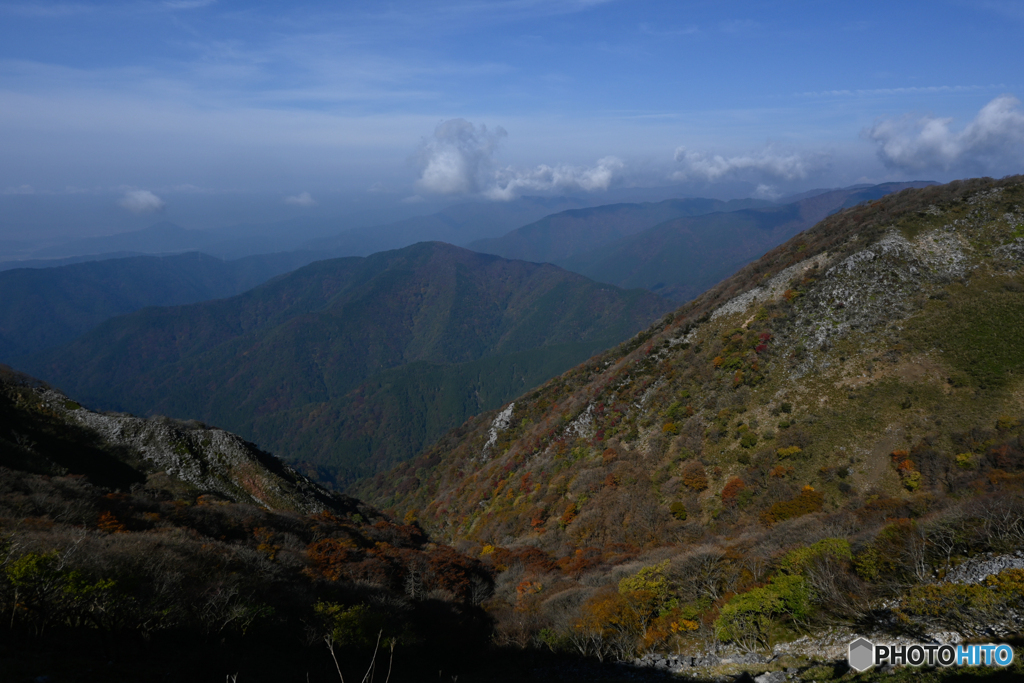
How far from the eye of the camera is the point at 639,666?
55.1ft

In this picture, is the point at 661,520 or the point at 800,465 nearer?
the point at 800,465

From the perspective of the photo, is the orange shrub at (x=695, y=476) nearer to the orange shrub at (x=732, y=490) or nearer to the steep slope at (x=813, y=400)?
the steep slope at (x=813, y=400)

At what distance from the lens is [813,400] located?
122 ft

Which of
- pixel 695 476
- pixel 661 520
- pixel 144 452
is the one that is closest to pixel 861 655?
pixel 661 520

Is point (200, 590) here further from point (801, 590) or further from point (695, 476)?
point (695, 476)

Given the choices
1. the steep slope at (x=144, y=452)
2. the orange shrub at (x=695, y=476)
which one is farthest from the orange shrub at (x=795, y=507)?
the steep slope at (x=144, y=452)

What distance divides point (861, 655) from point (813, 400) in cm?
2884

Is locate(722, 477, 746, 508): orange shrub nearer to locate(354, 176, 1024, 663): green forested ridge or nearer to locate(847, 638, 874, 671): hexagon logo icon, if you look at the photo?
locate(354, 176, 1024, 663): green forested ridge

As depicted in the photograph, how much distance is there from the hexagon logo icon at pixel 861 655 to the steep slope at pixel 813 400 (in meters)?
18.2

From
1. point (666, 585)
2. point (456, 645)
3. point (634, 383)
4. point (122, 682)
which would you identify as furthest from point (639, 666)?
point (634, 383)

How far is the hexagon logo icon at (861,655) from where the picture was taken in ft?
39.9

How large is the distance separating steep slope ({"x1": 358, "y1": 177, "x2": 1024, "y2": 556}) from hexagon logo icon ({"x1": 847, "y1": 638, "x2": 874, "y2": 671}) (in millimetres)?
18216

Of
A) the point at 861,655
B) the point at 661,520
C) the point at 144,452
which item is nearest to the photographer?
the point at 861,655

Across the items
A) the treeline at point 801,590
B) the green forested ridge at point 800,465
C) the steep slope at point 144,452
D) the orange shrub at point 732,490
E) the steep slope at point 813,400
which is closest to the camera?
the treeline at point 801,590
